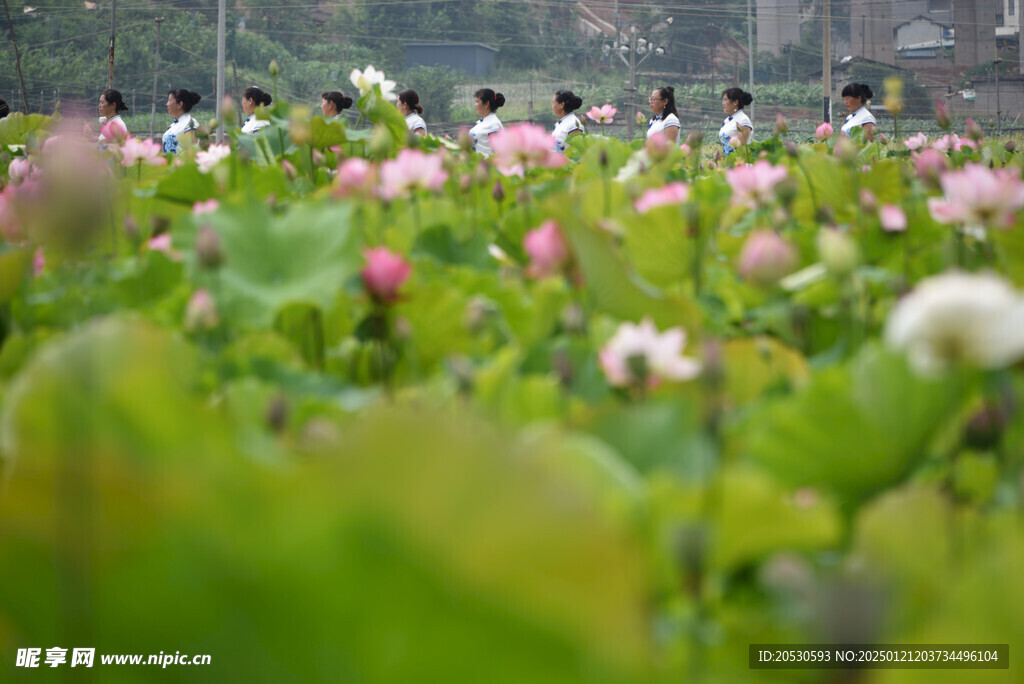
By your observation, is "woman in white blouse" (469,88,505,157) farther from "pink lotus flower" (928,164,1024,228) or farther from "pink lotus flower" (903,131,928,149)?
"pink lotus flower" (928,164,1024,228)

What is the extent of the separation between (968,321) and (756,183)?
1.59ft

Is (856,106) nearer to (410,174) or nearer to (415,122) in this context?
(415,122)

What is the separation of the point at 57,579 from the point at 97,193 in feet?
0.47

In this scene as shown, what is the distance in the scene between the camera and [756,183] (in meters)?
0.80

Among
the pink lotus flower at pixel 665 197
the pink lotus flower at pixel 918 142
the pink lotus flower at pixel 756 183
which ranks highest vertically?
the pink lotus flower at pixel 918 142

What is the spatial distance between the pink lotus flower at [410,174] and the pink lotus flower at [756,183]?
0.80ft

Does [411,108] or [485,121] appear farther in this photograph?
[485,121]

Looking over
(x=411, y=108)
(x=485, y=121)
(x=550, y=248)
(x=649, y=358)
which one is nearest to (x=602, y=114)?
(x=411, y=108)

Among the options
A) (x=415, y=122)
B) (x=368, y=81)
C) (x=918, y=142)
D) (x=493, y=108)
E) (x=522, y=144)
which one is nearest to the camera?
(x=522, y=144)

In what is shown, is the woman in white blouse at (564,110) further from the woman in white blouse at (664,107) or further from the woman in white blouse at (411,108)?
the woman in white blouse at (411,108)

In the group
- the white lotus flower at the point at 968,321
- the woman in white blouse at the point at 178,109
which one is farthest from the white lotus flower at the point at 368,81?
the woman in white blouse at the point at 178,109

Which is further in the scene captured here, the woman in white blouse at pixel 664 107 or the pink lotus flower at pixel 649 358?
the woman in white blouse at pixel 664 107

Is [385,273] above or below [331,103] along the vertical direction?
below

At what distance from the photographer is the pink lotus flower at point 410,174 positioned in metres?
0.81
